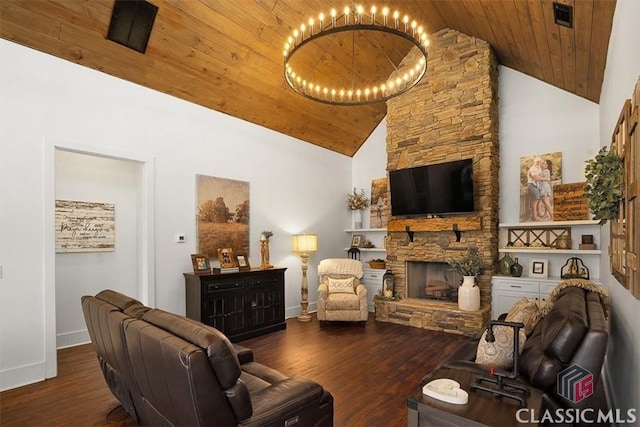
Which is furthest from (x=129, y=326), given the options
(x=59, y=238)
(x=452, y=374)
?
(x=59, y=238)

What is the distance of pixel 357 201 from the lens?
7.41 meters

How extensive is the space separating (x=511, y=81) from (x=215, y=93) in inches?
184

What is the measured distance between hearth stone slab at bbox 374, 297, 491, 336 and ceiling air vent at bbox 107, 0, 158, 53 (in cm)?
502

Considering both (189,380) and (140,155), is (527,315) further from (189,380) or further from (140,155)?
(140,155)

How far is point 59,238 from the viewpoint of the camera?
15.1ft

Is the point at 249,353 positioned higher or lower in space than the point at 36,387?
higher

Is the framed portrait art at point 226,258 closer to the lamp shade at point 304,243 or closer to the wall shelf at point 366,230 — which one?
the lamp shade at point 304,243

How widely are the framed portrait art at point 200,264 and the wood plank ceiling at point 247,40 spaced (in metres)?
2.18

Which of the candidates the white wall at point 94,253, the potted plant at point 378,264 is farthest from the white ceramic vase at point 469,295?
the white wall at point 94,253

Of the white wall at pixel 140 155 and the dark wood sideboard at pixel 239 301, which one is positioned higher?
the white wall at pixel 140 155

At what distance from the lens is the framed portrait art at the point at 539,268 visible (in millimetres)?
5141

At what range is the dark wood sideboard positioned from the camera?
4547 mm

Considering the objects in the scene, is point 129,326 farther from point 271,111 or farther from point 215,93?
point 271,111

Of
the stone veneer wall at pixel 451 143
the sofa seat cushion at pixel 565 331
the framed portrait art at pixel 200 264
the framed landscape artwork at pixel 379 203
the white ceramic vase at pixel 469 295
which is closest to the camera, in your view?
the sofa seat cushion at pixel 565 331
